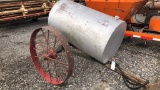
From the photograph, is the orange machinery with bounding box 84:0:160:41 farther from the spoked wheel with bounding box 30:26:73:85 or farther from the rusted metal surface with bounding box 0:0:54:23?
the rusted metal surface with bounding box 0:0:54:23

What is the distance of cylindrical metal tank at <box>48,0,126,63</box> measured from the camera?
3.74 m

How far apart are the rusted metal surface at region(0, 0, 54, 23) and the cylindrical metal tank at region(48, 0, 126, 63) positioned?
2.77m

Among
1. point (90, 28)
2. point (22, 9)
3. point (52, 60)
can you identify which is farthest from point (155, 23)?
point (22, 9)

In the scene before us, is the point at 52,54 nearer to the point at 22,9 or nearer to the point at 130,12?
the point at 130,12

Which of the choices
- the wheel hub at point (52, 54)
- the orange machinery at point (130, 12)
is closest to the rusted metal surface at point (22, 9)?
the orange machinery at point (130, 12)

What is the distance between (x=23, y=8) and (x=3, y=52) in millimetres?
2190

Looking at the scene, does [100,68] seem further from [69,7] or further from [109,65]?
[69,7]

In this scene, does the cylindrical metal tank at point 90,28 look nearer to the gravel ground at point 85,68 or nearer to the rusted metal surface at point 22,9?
the gravel ground at point 85,68

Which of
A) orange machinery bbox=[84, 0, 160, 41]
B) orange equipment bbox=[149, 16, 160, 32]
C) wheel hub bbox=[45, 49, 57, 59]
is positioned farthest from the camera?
orange equipment bbox=[149, 16, 160, 32]

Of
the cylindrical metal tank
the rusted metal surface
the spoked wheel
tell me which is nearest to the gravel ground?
the spoked wheel

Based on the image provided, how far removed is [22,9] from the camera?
22.6 ft

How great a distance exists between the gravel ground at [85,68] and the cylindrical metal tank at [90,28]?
443 mm

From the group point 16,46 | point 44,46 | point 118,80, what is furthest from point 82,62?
point 16,46

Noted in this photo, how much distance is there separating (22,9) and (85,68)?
3.72 meters
